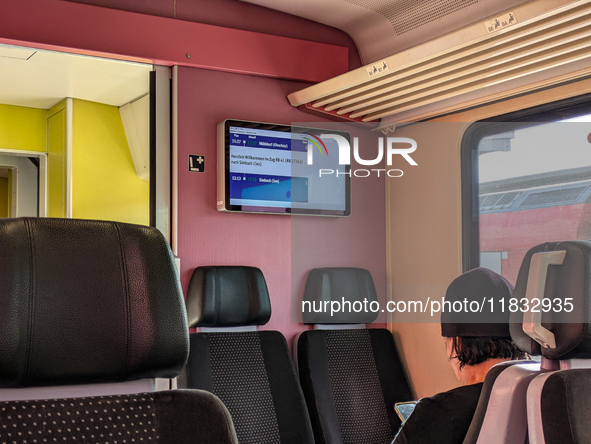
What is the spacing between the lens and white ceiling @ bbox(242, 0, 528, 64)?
298 cm

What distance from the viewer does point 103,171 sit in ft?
14.5

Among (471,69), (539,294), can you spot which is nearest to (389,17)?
(471,69)

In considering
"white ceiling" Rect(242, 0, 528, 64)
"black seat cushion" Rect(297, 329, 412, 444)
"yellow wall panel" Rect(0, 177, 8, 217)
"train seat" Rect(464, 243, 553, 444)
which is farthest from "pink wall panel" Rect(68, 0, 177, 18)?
"train seat" Rect(464, 243, 553, 444)

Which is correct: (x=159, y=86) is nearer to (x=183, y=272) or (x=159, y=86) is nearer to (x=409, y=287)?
(x=183, y=272)

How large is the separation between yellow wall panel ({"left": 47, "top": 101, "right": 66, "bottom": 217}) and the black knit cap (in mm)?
3092

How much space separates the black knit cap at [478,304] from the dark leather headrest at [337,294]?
1328mm

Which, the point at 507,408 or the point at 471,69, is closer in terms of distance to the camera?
the point at 507,408

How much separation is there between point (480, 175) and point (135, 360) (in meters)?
2.44

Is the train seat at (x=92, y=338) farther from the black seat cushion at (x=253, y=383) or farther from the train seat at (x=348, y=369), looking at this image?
the train seat at (x=348, y=369)

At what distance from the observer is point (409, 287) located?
145 inches

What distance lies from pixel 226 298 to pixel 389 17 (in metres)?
1.73

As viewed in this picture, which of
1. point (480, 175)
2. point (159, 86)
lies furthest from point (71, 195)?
point (480, 175)

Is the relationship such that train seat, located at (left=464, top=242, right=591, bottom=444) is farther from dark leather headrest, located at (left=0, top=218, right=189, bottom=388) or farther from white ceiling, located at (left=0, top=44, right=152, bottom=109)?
white ceiling, located at (left=0, top=44, right=152, bottom=109)

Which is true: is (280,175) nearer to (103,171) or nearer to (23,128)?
(103,171)
